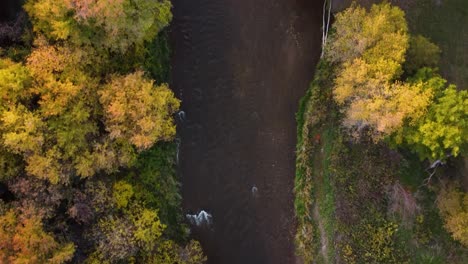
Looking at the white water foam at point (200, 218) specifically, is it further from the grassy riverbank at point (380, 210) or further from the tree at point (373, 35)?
the tree at point (373, 35)

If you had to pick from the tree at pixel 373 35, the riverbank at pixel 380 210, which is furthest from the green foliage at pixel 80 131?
the riverbank at pixel 380 210

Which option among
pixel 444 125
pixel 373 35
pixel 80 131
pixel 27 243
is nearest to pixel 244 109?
pixel 373 35

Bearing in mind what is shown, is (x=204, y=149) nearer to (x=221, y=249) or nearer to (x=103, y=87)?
(x=221, y=249)

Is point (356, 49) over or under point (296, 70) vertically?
over

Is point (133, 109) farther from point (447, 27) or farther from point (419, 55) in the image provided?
point (447, 27)

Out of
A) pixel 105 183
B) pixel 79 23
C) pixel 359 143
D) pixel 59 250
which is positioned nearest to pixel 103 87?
pixel 79 23

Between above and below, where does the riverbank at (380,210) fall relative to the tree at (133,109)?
below
